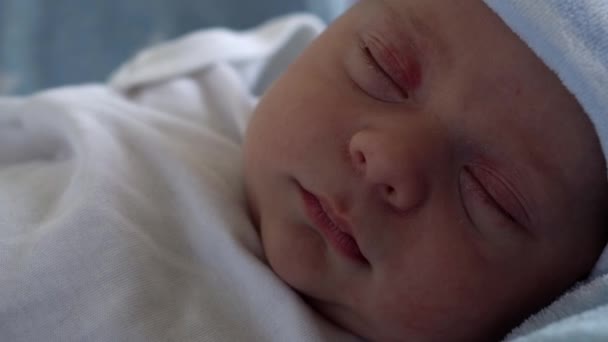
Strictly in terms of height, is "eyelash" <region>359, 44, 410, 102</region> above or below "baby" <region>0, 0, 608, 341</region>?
above

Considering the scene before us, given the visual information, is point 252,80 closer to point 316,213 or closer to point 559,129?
point 316,213

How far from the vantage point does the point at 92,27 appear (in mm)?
1625

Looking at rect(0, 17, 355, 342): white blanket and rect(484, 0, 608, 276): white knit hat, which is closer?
rect(484, 0, 608, 276): white knit hat

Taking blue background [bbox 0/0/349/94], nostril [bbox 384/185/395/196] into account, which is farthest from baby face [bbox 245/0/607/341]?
blue background [bbox 0/0/349/94]

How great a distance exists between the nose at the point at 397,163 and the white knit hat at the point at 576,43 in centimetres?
15

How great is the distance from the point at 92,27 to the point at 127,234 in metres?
0.85

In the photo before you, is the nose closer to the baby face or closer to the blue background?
the baby face

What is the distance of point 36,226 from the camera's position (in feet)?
3.01

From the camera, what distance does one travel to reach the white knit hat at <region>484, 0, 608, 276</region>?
0.74 meters

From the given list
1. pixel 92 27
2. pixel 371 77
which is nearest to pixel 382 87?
pixel 371 77

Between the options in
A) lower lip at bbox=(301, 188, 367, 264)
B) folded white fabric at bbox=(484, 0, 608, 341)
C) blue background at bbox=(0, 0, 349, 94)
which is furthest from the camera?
blue background at bbox=(0, 0, 349, 94)

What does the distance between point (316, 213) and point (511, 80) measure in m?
0.26

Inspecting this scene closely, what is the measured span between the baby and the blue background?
2.14 feet

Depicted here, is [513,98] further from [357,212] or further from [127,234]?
[127,234]
